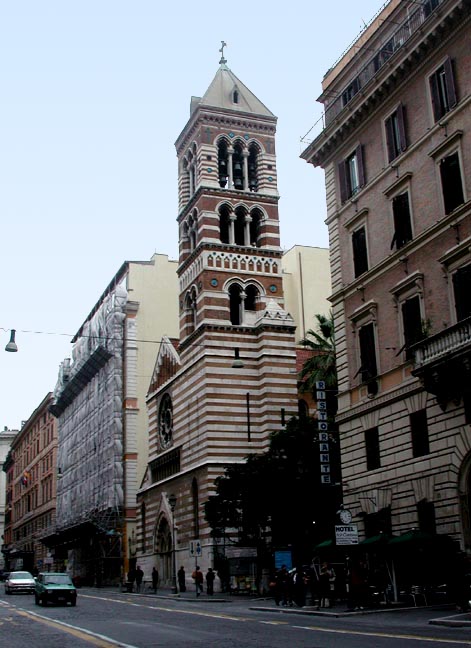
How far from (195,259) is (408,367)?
30.4 meters

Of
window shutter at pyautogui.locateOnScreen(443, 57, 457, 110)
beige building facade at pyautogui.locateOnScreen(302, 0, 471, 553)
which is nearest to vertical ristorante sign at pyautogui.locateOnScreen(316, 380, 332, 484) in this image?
beige building facade at pyautogui.locateOnScreen(302, 0, 471, 553)

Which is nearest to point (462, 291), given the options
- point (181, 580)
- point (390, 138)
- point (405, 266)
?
point (405, 266)

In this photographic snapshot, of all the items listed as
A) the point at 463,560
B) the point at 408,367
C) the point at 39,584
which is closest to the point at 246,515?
the point at 39,584

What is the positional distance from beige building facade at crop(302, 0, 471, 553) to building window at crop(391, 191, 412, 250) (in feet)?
0.18

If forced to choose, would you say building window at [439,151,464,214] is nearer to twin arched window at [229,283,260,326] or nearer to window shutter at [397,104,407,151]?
window shutter at [397,104,407,151]

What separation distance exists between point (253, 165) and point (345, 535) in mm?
39703

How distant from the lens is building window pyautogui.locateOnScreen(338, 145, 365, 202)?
118 ft

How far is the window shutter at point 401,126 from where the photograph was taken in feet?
108

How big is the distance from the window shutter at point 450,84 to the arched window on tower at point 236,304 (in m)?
29.0

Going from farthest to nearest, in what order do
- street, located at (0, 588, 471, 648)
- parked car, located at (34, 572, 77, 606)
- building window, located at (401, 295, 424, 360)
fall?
parked car, located at (34, 572, 77, 606)
building window, located at (401, 295, 424, 360)
street, located at (0, 588, 471, 648)

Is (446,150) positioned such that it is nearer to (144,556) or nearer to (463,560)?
(463,560)

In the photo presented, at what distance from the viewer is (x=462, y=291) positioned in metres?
28.5

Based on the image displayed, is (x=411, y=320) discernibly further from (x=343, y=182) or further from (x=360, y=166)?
(x=343, y=182)

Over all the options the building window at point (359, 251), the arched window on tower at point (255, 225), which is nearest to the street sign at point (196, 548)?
the building window at point (359, 251)
